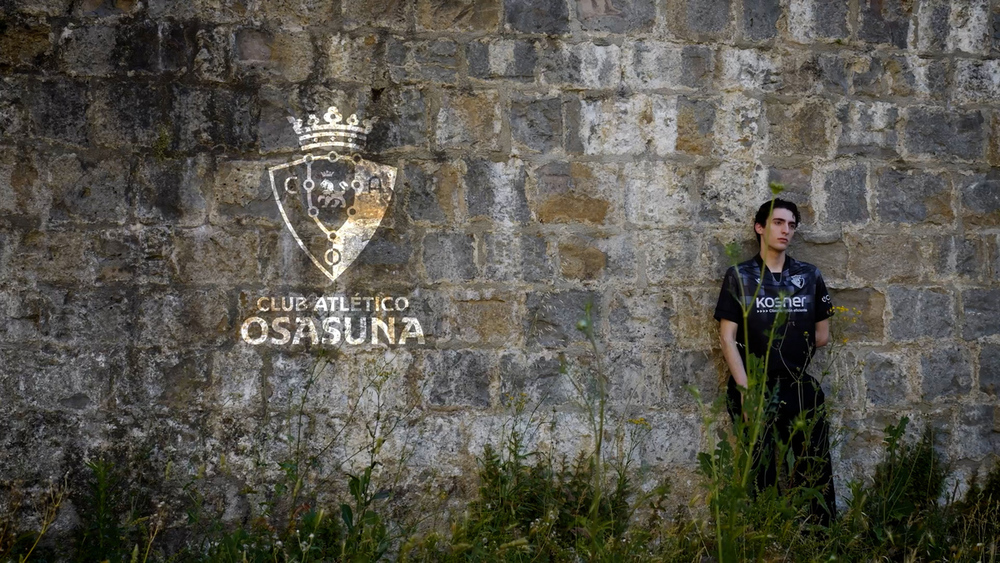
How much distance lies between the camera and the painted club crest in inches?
159

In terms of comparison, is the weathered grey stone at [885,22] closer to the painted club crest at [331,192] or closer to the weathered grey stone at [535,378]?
the weathered grey stone at [535,378]

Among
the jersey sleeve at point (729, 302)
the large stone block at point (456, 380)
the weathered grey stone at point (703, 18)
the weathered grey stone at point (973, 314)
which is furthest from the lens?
the weathered grey stone at point (973, 314)

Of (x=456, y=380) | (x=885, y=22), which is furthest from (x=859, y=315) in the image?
(x=456, y=380)

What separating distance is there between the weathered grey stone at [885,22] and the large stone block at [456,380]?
2.44 m

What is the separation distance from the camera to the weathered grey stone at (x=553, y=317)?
4105 mm

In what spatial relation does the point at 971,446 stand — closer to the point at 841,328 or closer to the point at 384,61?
the point at 841,328

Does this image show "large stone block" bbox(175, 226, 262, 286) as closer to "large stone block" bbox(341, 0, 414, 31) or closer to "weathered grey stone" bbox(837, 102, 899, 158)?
"large stone block" bbox(341, 0, 414, 31)

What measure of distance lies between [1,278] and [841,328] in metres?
3.86

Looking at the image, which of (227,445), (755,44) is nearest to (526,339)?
(227,445)

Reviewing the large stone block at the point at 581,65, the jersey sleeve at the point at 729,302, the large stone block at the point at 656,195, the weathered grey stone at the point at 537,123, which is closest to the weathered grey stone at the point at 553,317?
the large stone block at the point at 656,195

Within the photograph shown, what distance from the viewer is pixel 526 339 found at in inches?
162

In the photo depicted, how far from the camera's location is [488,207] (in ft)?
13.5

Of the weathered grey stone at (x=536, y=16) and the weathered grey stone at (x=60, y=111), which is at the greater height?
the weathered grey stone at (x=536, y=16)

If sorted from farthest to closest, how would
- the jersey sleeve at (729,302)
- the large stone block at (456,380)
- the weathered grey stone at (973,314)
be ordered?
1. the weathered grey stone at (973,314)
2. the large stone block at (456,380)
3. the jersey sleeve at (729,302)
